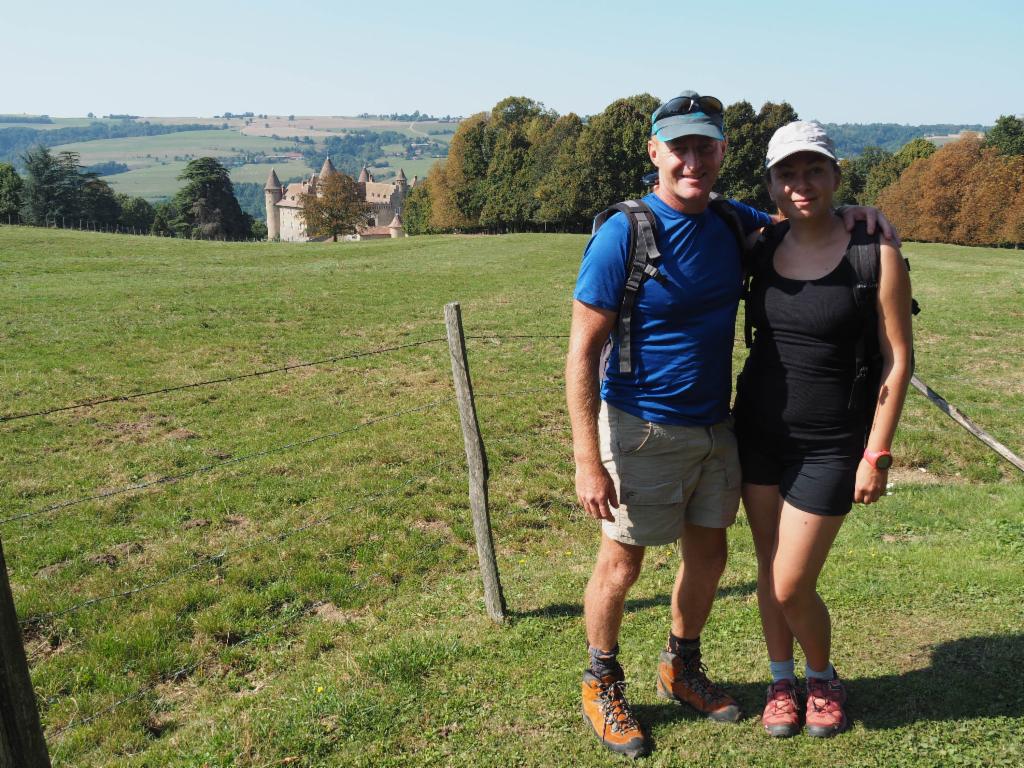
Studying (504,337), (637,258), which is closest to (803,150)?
(637,258)

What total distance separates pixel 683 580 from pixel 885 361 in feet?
4.85

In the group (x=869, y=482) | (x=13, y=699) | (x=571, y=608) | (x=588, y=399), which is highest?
(x=588, y=399)

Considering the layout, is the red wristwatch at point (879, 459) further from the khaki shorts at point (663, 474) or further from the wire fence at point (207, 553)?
the wire fence at point (207, 553)

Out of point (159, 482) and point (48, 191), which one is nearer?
point (159, 482)

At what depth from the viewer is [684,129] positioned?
3.48 m

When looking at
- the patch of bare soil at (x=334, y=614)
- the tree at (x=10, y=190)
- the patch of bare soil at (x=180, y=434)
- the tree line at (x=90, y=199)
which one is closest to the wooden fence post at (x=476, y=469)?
the patch of bare soil at (x=334, y=614)

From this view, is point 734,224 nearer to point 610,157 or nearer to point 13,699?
point 13,699

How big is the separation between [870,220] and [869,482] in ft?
3.71

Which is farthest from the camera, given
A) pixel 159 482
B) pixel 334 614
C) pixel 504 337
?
pixel 504 337

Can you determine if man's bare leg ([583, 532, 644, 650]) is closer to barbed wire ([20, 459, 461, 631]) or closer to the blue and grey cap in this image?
the blue and grey cap

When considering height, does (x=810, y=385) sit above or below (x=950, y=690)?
above

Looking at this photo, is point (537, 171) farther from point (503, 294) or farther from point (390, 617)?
point (390, 617)

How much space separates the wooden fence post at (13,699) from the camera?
2.85m

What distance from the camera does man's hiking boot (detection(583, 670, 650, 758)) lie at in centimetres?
385
